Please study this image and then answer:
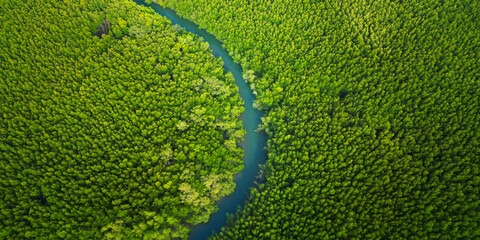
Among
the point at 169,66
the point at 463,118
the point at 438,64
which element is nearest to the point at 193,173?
the point at 169,66

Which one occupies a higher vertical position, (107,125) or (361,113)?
(361,113)

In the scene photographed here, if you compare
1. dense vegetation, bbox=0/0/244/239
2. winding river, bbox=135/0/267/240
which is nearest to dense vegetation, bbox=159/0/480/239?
winding river, bbox=135/0/267/240

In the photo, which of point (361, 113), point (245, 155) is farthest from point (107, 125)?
point (361, 113)

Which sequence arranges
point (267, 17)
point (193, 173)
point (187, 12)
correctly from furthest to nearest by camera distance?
1. point (187, 12)
2. point (267, 17)
3. point (193, 173)

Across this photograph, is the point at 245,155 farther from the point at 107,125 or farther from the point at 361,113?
the point at 107,125

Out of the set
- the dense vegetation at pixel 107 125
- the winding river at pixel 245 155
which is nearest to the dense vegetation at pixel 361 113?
the winding river at pixel 245 155

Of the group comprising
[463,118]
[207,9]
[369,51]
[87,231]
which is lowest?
[87,231]

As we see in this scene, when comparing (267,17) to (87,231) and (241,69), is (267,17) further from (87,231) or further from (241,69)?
(87,231)

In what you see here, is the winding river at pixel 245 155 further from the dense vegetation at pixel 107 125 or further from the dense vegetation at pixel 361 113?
the dense vegetation at pixel 361 113
